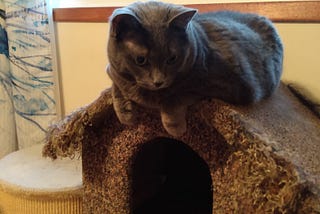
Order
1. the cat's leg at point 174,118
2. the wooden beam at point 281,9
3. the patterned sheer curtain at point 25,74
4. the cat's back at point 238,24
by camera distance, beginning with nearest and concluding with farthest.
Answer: the cat's leg at point 174,118 → the cat's back at point 238,24 → the wooden beam at point 281,9 → the patterned sheer curtain at point 25,74

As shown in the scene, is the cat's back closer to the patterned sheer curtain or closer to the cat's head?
the cat's head

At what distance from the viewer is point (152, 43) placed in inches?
28.3

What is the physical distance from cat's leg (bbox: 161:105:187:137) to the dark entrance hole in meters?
0.34

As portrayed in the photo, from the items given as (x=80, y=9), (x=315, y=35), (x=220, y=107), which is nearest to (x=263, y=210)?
(x=220, y=107)

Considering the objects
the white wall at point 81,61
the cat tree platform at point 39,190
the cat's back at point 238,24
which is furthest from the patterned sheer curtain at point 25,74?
the cat's back at point 238,24

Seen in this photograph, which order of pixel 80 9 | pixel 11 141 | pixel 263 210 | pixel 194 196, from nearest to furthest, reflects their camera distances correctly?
→ pixel 263 210
pixel 194 196
pixel 80 9
pixel 11 141

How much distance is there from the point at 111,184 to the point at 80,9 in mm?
900

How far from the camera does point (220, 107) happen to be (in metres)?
0.79

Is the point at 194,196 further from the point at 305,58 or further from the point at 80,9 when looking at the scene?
the point at 80,9

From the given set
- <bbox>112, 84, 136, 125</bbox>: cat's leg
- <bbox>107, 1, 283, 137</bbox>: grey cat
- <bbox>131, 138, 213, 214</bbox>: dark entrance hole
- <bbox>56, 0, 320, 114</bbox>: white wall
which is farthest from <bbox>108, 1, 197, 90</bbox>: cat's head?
<bbox>56, 0, 320, 114</bbox>: white wall

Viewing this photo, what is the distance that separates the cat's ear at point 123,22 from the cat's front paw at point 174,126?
21 centimetres

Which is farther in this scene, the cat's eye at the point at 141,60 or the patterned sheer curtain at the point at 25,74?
the patterned sheer curtain at the point at 25,74

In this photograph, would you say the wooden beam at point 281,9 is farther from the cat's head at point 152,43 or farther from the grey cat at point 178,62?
the cat's head at point 152,43

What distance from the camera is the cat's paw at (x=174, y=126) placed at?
809mm
